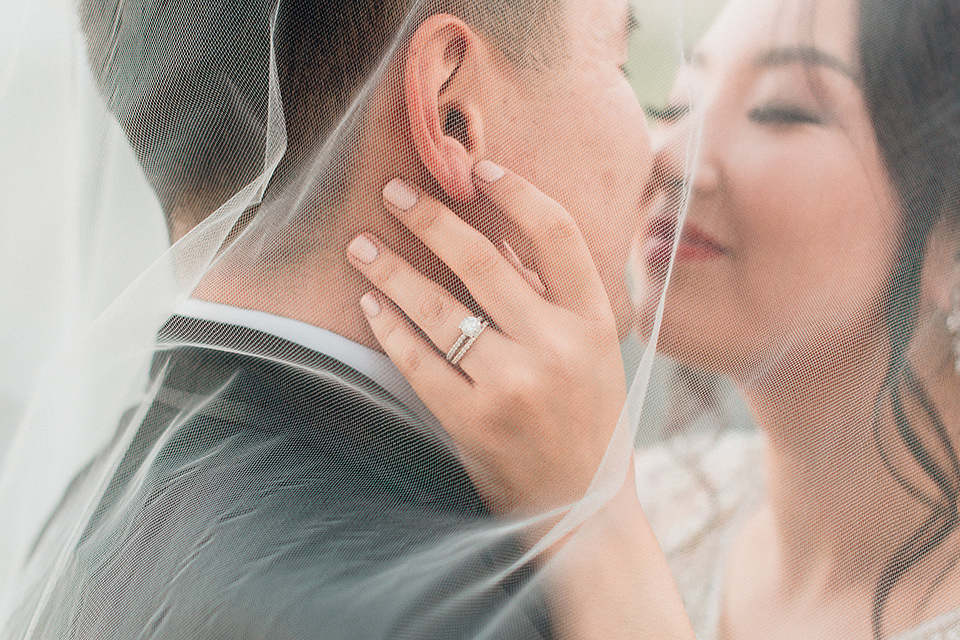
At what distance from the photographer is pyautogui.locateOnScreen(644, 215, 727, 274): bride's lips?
1.92ft

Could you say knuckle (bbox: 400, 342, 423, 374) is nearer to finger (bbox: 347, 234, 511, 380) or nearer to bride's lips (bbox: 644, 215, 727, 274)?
finger (bbox: 347, 234, 511, 380)

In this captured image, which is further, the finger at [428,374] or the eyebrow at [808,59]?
the finger at [428,374]

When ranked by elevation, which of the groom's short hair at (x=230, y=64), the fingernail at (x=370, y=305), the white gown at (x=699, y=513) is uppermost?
the groom's short hair at (x=230, y=64)

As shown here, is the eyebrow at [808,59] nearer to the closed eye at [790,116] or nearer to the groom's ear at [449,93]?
the closed eye at [790,116]

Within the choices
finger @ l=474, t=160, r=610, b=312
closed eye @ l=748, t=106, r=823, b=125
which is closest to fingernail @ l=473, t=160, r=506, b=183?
finger @ l=474, t=160, r=610, b=312


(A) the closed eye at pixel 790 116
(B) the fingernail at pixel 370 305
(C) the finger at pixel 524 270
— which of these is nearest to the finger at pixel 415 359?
(B) the fingernail at pixel 370 305

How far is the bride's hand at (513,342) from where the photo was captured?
2.00 feet

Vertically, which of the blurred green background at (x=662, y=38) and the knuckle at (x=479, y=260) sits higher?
the blurred green background at (x=662, y=38)

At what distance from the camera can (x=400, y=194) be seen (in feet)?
2.08

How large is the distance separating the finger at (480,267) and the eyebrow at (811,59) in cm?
28

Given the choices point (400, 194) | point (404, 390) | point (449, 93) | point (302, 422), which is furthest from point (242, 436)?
point (449, 93)

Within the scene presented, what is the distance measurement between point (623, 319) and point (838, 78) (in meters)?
0.26

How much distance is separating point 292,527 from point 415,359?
0.20m

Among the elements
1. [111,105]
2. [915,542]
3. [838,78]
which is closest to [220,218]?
[111,105]
